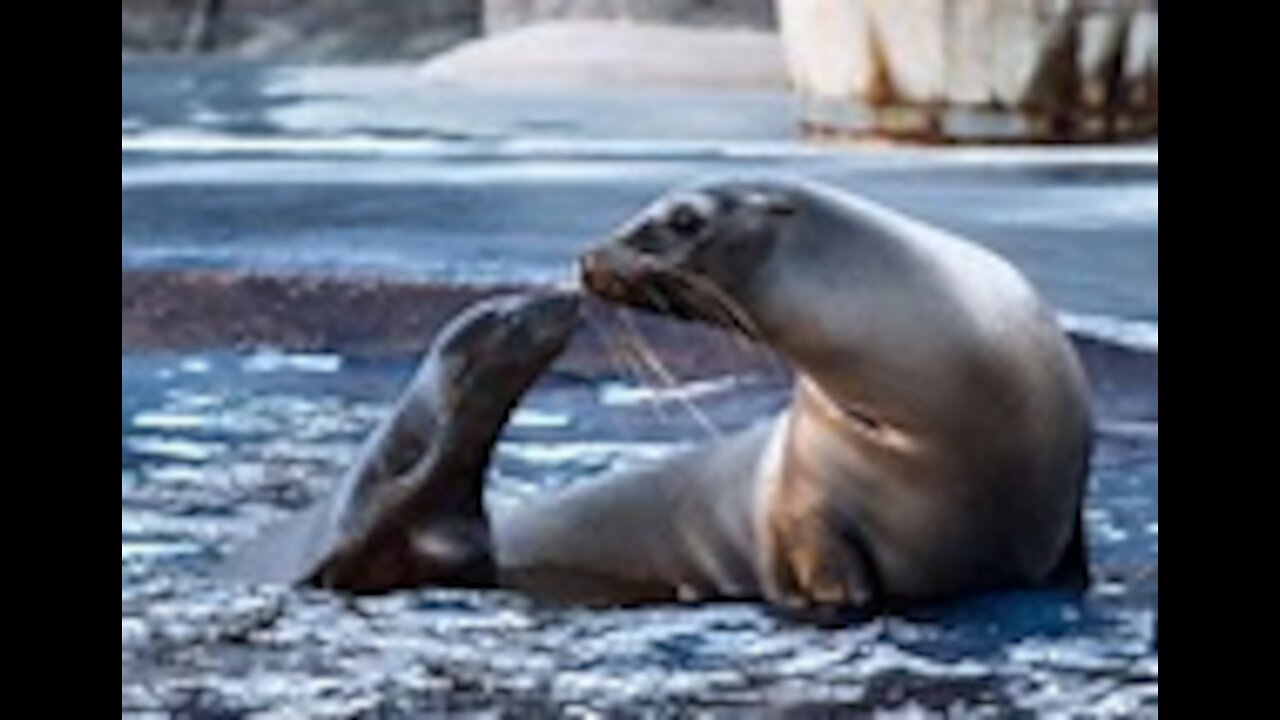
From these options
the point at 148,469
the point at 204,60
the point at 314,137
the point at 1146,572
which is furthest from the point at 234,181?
the point at 204,60

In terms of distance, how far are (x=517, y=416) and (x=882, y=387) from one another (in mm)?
1688

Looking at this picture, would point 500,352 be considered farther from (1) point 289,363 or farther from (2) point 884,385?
(1) point 289,363

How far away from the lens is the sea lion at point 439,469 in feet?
9.24

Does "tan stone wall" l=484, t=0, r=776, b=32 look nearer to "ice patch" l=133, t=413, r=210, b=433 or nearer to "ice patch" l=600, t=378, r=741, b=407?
"ice patch" l=600, t=378, r=741, b=407

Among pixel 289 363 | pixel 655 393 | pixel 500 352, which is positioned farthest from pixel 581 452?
pixel 500 352

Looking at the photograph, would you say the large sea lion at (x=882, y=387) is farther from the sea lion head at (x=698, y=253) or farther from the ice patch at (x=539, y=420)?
the ice patch at (x=539, y=420)

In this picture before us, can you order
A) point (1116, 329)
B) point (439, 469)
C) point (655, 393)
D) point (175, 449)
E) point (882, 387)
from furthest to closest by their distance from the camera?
point (1116, 329), point (655, 393), point (175, 449), point (439, 469), point (882, 387)

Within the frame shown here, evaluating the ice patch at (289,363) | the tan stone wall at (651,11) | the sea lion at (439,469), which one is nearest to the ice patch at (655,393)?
the ice patch at (289,363)

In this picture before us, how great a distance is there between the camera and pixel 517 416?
4336 millimetres

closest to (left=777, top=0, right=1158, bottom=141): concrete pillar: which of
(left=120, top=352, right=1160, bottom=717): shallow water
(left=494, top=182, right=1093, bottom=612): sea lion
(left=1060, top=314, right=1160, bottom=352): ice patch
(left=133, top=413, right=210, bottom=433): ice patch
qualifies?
(left=1060, top=314, right=1160, bottom=352): ice patch

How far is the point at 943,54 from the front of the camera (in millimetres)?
7340

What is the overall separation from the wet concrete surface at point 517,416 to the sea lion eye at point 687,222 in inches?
15.9
